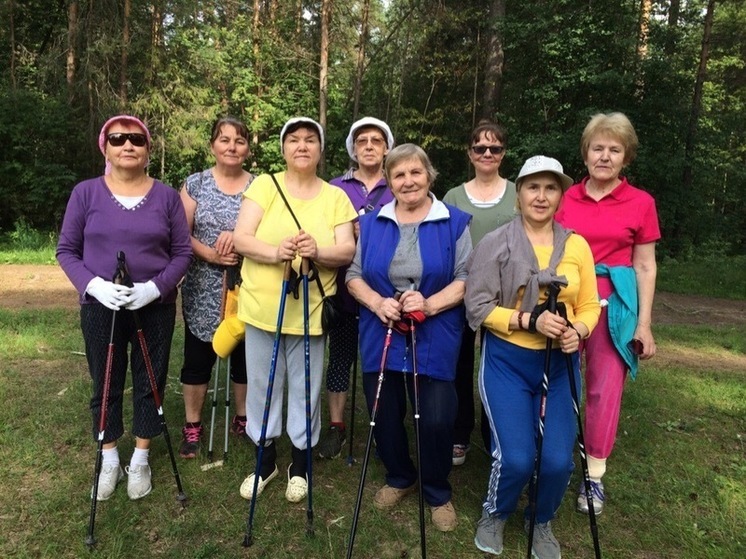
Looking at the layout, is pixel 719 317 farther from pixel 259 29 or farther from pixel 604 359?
pixel 259 29

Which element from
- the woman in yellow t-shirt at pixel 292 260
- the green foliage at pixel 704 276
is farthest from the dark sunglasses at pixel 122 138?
the green foliage at pixel 704 276

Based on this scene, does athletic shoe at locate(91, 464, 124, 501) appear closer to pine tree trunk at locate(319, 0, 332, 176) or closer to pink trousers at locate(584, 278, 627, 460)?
pink trousers at locate(584, 278, 627, 460)

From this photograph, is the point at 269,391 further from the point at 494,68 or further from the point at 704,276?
the point at 494,68

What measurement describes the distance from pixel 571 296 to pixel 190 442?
2.81 metres

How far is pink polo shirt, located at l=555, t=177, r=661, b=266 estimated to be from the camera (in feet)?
10.2

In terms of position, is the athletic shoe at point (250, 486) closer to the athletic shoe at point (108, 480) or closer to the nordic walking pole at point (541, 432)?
the athletic shoe at point (108, 480)

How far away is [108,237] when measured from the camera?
3094 mm

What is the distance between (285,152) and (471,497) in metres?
2.50

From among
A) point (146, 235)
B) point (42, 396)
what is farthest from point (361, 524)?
point (42, 396)

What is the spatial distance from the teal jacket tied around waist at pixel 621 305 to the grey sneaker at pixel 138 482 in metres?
2.98

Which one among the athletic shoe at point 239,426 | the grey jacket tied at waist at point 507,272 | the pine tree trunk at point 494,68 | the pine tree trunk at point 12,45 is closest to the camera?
the grey jacket tied at waist at point 507,272

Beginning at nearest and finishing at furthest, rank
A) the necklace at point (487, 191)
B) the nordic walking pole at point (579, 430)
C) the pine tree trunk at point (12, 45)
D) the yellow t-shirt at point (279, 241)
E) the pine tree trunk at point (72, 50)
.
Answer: the nordic walking pole at point (579, 430) < the yellow t-shirt at point (279, 241) < the necklace at point (487, 191) < the pine tree trunk at point (72, 50) < the pine tree trunk at point (12, 45)

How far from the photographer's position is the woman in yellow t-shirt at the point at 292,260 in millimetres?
3160

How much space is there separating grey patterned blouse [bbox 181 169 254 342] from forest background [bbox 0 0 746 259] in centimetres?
1179
